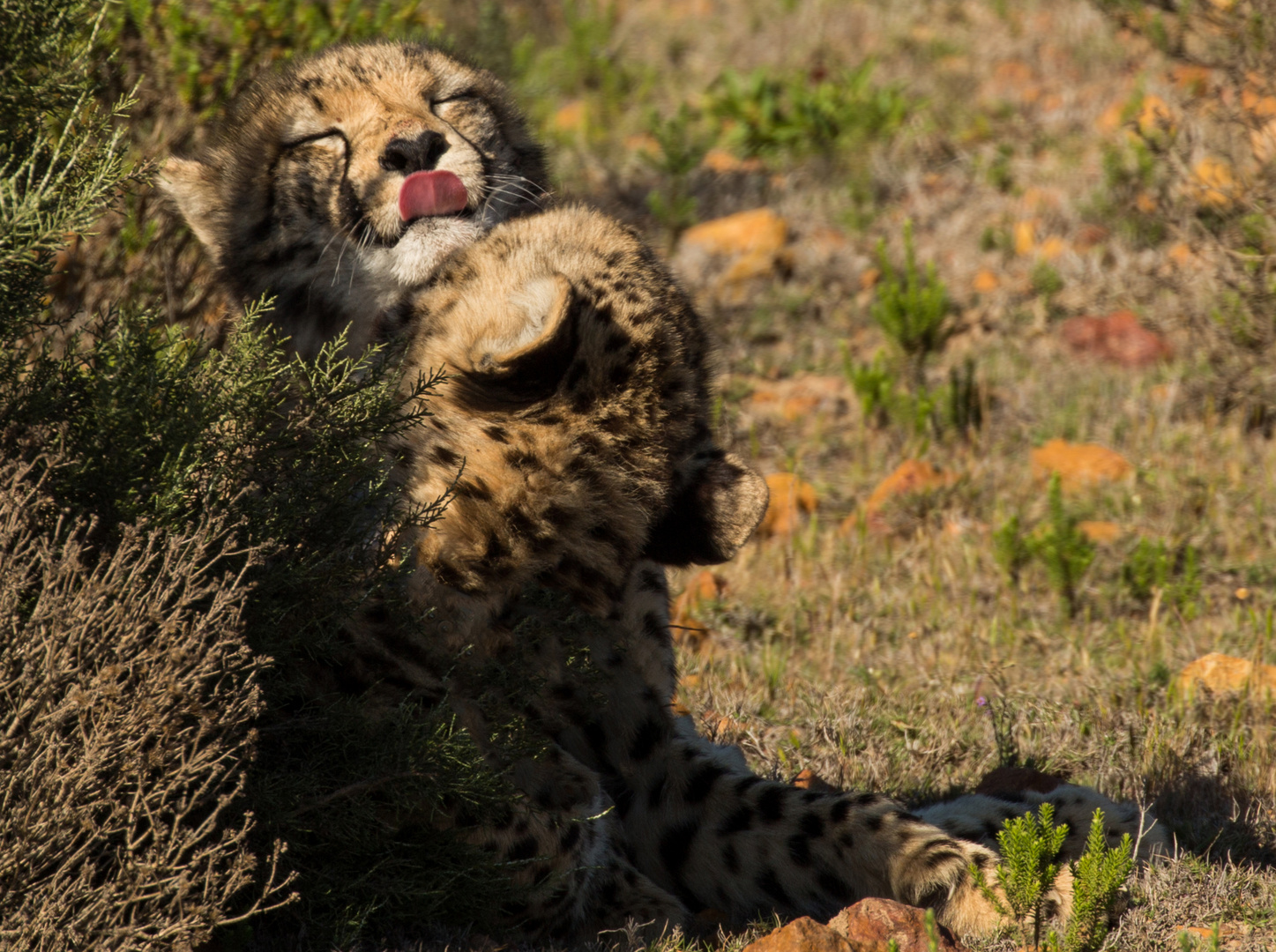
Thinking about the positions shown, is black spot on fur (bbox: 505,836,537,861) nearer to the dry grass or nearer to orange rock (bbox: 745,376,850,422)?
the dry grass

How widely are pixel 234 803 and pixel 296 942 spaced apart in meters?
0.34

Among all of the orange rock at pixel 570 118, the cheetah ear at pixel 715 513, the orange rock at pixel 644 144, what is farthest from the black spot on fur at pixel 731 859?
the orange rock at pixel 570 118

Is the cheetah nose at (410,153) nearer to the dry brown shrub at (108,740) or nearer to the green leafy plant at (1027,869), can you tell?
the dry brown shrub at (108,740)

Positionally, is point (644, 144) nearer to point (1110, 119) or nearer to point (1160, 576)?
point (1110, 119)

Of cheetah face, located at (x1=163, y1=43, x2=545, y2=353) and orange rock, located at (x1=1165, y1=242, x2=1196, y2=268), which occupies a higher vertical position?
cheetah face, located at (x1=163, y1=43, x2=545, y2=353)

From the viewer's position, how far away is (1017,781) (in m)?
3.29

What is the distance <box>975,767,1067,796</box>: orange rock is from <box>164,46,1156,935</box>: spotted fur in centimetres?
14

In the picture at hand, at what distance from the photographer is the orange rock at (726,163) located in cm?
841

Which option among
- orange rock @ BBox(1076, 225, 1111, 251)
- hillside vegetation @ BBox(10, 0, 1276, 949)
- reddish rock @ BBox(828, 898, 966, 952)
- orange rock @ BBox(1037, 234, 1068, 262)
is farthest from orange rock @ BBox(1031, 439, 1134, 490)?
reddish rock @ BBox(828, 898, 966, 952)

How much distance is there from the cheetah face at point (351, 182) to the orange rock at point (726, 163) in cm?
479

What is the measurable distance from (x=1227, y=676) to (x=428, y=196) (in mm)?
2467

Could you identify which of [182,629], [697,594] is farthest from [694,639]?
[182,629]

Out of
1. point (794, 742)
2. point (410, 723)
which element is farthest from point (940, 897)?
point (410, 723)

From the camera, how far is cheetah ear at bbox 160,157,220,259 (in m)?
3.50
